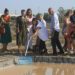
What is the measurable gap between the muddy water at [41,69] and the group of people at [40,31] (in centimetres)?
110

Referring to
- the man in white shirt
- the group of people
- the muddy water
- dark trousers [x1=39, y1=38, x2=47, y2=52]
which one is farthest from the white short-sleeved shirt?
the muddy water

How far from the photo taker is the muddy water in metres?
10.5

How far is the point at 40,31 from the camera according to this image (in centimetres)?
1316

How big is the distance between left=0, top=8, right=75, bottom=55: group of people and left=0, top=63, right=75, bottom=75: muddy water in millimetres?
1103

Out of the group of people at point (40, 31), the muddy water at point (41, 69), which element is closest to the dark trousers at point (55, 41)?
the group of people at point (40, 31)

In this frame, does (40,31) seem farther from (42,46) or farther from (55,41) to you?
(55,41)

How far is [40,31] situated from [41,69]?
223cm

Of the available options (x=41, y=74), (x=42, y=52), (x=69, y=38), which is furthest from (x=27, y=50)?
(x=41, y=74)

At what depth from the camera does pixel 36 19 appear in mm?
12930

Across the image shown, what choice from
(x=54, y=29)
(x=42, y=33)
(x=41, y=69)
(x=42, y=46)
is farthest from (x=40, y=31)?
(x=41, y=69)

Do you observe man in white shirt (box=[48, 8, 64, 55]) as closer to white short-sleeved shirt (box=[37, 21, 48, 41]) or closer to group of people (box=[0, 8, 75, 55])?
group of people (box=[0, 8, 75, 55])

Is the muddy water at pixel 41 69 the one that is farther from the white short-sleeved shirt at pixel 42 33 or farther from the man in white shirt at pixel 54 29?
the white short-sleeved shirt at pixel 42 33

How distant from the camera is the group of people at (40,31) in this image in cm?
1266

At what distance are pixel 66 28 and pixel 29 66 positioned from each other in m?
1.98
